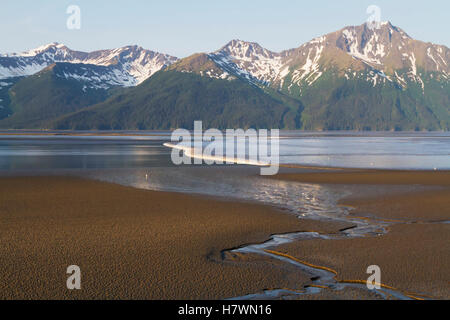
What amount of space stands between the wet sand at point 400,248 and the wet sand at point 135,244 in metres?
1.99

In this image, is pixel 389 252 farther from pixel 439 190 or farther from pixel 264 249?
pixel 439 190

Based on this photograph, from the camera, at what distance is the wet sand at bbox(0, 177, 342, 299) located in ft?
43.1

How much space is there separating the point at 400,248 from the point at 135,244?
9.80 meters

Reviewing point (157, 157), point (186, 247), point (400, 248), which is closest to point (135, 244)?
point (186, 247)

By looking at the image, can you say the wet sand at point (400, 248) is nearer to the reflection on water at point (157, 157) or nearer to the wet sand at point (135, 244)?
the wet sand at point (135, 244)

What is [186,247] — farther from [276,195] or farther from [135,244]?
[276,195]

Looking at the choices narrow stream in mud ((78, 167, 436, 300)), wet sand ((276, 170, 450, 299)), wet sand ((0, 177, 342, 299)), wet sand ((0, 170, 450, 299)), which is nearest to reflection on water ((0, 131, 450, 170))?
narrow stream in mud ((78, 167, 436, 300))

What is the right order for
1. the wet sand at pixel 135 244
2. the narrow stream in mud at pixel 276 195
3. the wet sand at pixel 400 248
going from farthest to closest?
the wet sand at pixel 400 248 → the narrow stream in mud at pixel 276 195 → the wet sand at pixel 135 244

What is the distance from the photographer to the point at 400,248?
17.2 metres

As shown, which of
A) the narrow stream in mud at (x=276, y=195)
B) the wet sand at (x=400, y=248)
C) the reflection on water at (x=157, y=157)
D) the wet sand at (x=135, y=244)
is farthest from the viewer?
the reflection on water at (x=157, y=157)

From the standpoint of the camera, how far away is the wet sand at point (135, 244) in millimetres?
13148

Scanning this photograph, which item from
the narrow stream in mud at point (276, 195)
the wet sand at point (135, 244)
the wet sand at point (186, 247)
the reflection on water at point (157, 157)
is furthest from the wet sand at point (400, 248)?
the reflection on water at point (157, 157)

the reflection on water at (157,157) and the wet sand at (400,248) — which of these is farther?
the reflection on water at (157,157)
